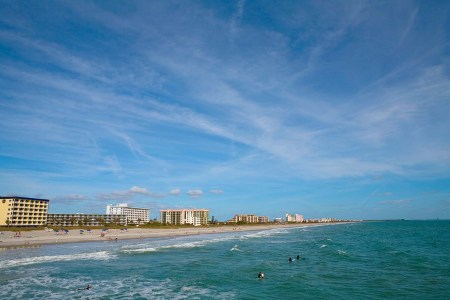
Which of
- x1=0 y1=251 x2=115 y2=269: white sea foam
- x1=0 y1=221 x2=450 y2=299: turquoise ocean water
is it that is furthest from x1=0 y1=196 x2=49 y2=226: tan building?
x1=0 y1=251 x2=115 y2=269: white sea foam

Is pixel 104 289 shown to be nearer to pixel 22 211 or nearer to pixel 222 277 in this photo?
pixel 222 277

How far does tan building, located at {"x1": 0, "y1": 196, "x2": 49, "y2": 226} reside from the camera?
12429cm

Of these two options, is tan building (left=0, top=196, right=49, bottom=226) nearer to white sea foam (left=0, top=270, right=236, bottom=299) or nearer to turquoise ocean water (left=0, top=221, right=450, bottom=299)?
turquoise ocean water (left=0, top=221, right=450, bottom=299)

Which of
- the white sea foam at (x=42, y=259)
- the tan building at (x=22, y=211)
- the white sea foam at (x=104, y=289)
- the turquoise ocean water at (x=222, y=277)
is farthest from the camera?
the tan building at (x=22, y=211)

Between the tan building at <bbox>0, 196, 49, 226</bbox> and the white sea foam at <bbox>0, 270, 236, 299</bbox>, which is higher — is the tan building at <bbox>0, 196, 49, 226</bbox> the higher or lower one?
the higher one

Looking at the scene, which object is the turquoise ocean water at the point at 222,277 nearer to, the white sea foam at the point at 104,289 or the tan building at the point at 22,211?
the white sea foam at the point at 104,289

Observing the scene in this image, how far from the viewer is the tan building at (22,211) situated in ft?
408

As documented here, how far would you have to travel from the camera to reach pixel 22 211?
129m

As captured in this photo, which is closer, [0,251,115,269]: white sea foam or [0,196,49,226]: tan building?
[0,251,115,269]: white sea foam

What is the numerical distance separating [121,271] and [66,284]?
27.7 ft

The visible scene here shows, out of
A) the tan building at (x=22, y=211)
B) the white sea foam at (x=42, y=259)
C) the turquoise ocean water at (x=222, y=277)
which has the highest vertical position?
the tan building at (x=22, y=211)

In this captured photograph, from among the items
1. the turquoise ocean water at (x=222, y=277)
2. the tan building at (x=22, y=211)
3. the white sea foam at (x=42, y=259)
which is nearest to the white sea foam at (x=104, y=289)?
the turquoise ocean water at (x=222, y=277)

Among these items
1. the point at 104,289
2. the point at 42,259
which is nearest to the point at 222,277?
the point at 104,289

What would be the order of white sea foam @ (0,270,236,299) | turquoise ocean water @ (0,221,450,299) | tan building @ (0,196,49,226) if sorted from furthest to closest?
tan building @ (0,196,49,226) < turquoise ocean water @ (0,221,450,299) < white sea foam @ (0,270,236,299)
